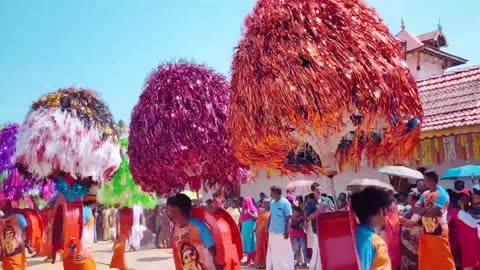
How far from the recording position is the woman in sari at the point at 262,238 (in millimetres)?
11516

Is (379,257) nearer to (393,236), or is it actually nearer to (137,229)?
(393,236)

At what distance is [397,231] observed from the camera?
8438 millimetres

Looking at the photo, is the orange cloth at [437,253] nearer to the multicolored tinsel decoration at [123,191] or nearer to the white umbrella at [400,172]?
the white umbrella at [400,172]

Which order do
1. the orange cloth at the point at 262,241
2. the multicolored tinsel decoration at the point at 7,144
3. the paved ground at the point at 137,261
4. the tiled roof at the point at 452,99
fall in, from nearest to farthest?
the multicolored tinsel decoration at the point at 7,144, the tiled roof at the point at 452,99, the orange cloth at the point at 262,241, the paved ground at the point at 137,261

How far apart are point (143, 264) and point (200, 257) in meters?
8.95

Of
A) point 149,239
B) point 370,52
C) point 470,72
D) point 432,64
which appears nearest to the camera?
point 370,52

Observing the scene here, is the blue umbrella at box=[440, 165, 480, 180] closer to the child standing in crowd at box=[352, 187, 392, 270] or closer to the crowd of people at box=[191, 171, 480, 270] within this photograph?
the crowd of people at box=[191, 171, 480, 270]

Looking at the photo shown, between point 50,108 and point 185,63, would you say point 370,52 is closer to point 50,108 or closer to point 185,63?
point 185,63

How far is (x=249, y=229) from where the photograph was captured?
12352 mm

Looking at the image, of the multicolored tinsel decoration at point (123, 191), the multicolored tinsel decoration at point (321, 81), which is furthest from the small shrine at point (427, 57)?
the multicolored tinsel decoration at point (321, 81)

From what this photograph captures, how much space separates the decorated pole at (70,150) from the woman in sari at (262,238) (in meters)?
5.69

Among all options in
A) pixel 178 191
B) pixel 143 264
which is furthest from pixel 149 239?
pixel 178 191

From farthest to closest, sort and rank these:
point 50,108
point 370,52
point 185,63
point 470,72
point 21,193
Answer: point 470,72 → point 21,193 → point 50,108 → point 185,63 → point 370,52

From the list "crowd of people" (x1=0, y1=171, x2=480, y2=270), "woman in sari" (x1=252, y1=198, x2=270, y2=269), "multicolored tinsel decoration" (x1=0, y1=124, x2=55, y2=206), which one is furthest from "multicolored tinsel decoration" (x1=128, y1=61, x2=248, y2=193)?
"woman in sari" (x1=252, y1=198, x2=270, y2=269)
